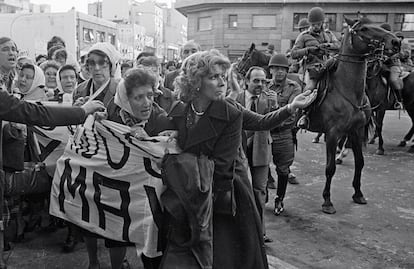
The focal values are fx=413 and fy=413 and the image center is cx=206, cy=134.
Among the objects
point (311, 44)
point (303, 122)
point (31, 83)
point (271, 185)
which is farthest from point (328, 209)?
point (31, 83)

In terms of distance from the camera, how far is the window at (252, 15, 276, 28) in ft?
130

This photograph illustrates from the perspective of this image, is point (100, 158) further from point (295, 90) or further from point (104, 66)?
point (295, 90)

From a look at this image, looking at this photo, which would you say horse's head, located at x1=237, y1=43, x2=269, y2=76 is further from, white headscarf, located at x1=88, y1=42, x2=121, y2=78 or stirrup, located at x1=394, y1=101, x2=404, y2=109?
stirrup, located at x1=394, y1=101, x2=404, y2=109

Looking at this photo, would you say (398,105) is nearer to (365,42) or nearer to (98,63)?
(365,42)

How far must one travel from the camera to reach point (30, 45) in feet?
133

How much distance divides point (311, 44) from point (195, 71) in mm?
5588

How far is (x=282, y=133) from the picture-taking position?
17.9ft

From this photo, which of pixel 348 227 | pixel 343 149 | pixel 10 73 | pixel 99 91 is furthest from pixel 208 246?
pixel 343 149

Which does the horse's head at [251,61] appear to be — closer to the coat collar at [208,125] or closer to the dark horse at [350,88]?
the dark horse at [350,88]

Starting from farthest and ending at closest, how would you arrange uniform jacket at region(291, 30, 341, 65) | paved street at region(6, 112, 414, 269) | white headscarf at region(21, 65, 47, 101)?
uniform jacket at region(291, 30, 341, 65), white headscarf at region(21, 65, 47, 101), paved street at region(6, 112, 414, 269)

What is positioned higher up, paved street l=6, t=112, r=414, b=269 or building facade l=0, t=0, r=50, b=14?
building facade l=0, t=0, r=50, b=14

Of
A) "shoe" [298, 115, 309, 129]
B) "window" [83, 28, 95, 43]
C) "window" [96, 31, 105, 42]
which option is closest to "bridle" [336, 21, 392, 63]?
"shoe" [298, 115, 309, 129]

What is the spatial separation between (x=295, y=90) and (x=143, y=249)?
11.2 ft

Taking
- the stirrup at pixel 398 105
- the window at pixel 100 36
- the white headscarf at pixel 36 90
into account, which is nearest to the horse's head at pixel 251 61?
the white headscarf at pixel 36 90
